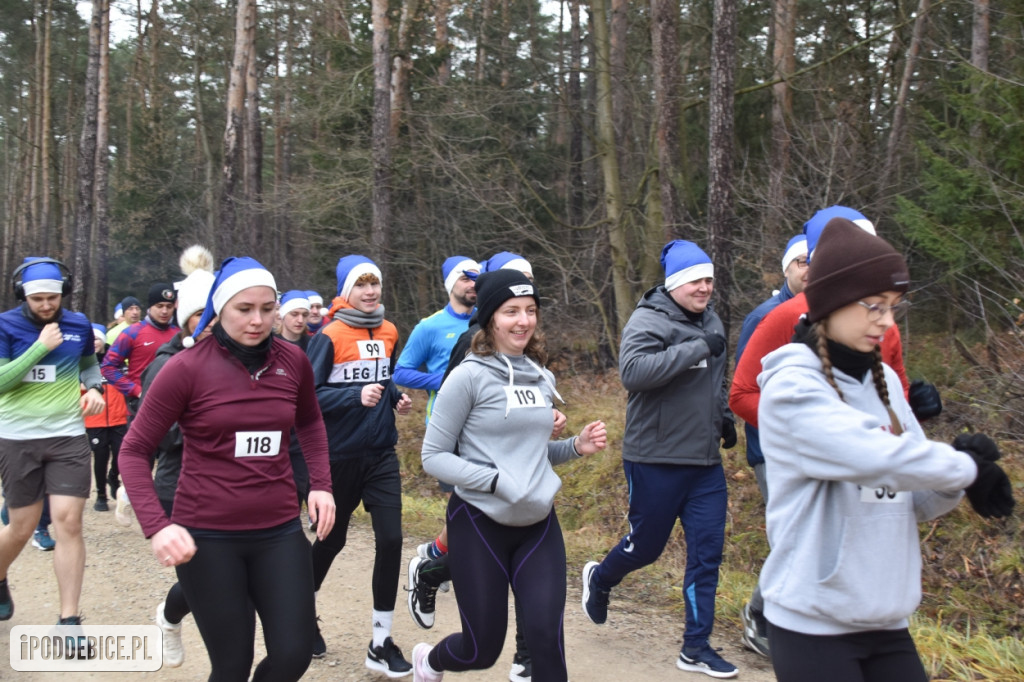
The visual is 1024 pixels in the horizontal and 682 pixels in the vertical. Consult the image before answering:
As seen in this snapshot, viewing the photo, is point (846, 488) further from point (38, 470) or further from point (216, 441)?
point (38, 470)

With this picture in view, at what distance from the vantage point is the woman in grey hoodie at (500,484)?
3.89 meters

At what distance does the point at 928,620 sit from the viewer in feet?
19.2

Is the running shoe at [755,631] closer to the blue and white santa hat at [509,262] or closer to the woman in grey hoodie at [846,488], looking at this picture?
the blue and white santa hat at [509,262]

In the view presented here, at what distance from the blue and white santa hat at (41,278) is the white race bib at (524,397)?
3488mm

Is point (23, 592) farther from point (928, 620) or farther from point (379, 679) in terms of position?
point (928, 620)

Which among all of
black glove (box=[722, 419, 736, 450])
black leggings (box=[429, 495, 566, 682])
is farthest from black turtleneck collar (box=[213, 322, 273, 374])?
black glove (box=[722, 419, 736, 450])

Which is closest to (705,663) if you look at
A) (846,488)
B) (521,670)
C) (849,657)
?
(521,670)

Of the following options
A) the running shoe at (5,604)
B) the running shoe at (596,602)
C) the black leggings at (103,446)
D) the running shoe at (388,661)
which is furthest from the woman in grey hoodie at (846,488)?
the black leggings at (103,446)

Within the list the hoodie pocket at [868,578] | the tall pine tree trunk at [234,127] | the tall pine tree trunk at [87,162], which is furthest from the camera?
the tall pine tree trunk at [87,162]

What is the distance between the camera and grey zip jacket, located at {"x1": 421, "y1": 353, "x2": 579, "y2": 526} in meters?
3.92

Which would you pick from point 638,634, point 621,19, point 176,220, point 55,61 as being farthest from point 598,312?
point 55,61

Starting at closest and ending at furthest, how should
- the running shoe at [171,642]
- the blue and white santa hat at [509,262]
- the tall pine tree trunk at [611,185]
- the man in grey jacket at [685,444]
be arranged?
the running shoe at [171,642] → the man in grey jacket at [685,444] → the blue and white santa hat at [509,262] → the tall pine tree trunk at [611,185]

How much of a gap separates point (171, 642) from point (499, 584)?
89.0 inches

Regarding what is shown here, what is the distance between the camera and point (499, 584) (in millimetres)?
3947
